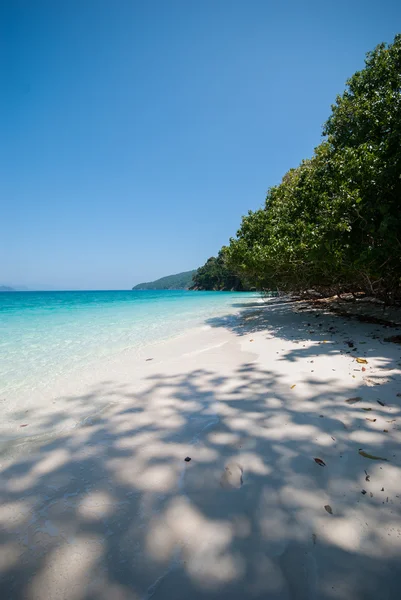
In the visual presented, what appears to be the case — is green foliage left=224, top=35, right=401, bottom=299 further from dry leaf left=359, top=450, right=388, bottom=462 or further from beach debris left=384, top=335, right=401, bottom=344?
dry leaf left=359, top=450, right=388, bottom=462

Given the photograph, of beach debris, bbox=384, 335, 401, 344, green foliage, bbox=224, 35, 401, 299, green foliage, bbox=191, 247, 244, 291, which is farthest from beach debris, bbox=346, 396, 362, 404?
green foliage, bbox=191, 247, 244, 291

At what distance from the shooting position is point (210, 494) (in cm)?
176

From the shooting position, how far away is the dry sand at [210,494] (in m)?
1.24

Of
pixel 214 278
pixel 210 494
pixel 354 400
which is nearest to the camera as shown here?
pixel 210 494

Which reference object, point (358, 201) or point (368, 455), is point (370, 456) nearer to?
point (368, 455)

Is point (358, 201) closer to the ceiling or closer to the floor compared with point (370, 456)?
closer to the ceiling

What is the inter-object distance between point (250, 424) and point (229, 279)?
76521mm

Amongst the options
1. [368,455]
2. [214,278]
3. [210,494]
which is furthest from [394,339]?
[214,278]

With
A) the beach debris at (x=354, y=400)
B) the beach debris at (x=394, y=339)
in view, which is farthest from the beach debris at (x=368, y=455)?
the beach debris at (x=394, y=339)

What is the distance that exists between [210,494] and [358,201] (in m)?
6.79

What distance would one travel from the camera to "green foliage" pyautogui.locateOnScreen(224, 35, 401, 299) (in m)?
6.15

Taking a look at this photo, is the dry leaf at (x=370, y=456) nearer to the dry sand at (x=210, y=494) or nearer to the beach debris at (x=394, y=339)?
the dry sand at (x=210, y=494)

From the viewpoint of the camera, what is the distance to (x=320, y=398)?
9.92ft

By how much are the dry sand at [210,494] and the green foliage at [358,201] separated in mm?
3901
